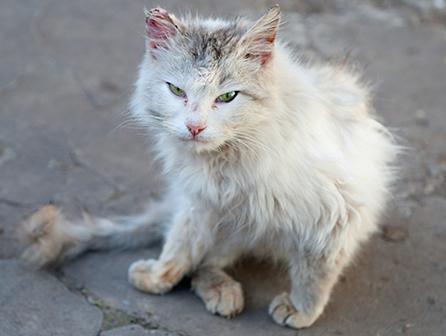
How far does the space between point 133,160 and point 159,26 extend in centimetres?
126

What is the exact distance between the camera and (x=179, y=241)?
9.09ft

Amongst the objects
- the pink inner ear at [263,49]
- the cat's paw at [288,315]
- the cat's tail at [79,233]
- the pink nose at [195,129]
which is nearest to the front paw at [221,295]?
the cat's paw at [288,315]

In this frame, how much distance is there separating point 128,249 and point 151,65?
90cm

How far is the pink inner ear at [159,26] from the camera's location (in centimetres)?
239

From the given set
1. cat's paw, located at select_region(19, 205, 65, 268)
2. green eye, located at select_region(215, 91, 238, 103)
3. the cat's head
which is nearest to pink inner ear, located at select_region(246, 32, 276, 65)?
the cat's head

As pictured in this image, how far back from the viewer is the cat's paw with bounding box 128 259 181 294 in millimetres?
2768

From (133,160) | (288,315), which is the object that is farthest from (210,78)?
(133,160)

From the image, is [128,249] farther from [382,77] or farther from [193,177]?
[382,77]

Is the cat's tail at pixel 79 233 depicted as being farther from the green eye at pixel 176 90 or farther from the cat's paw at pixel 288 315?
the green eye at pixel 176 90

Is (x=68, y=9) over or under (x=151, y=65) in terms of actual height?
under

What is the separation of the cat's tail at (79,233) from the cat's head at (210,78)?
26.7 inches

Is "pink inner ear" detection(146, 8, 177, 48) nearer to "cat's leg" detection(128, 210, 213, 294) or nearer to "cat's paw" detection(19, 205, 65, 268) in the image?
"cat's leg" detection(128, 210, 213, 294)

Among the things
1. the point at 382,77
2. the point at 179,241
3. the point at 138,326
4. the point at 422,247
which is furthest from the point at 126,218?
the point at 382,77

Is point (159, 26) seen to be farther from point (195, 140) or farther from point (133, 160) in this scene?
point (133, 160)
